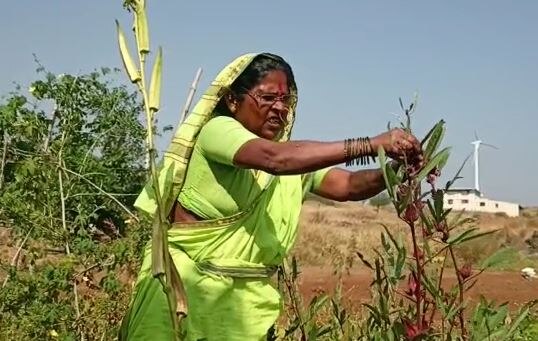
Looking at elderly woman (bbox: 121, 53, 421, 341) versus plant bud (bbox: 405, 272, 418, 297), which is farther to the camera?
elderly woman (bbox: 121, 53, 421, 341)

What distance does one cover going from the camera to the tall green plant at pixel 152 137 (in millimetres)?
1126

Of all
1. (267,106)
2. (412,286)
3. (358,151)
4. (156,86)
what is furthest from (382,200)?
(156,86)

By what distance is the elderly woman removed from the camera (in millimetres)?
2223

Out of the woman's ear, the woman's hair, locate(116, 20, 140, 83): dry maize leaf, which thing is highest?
the woman's hair

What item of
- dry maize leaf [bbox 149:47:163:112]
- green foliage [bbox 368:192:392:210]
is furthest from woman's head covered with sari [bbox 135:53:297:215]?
dry maize leaf [bbox 149:47:163:112]

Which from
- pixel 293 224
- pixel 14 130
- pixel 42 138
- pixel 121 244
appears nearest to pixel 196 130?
pixel 293 224

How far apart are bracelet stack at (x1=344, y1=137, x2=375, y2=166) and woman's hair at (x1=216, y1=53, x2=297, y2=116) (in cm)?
58

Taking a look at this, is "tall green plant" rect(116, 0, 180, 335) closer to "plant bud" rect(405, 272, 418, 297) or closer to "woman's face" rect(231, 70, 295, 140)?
"plant bud" rect(405, 272, 418, 297)

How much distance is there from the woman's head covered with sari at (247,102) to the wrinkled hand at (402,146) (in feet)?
2.23

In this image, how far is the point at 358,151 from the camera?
5.47 feet

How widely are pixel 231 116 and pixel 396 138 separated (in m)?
0.85

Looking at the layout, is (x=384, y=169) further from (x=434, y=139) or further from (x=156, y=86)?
(x=156, y=86)

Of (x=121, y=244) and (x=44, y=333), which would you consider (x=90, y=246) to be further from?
(x=44, y=333)

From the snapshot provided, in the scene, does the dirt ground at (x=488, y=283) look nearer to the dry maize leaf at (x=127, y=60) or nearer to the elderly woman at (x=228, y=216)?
the elderly woman at (x=228, y=216)
